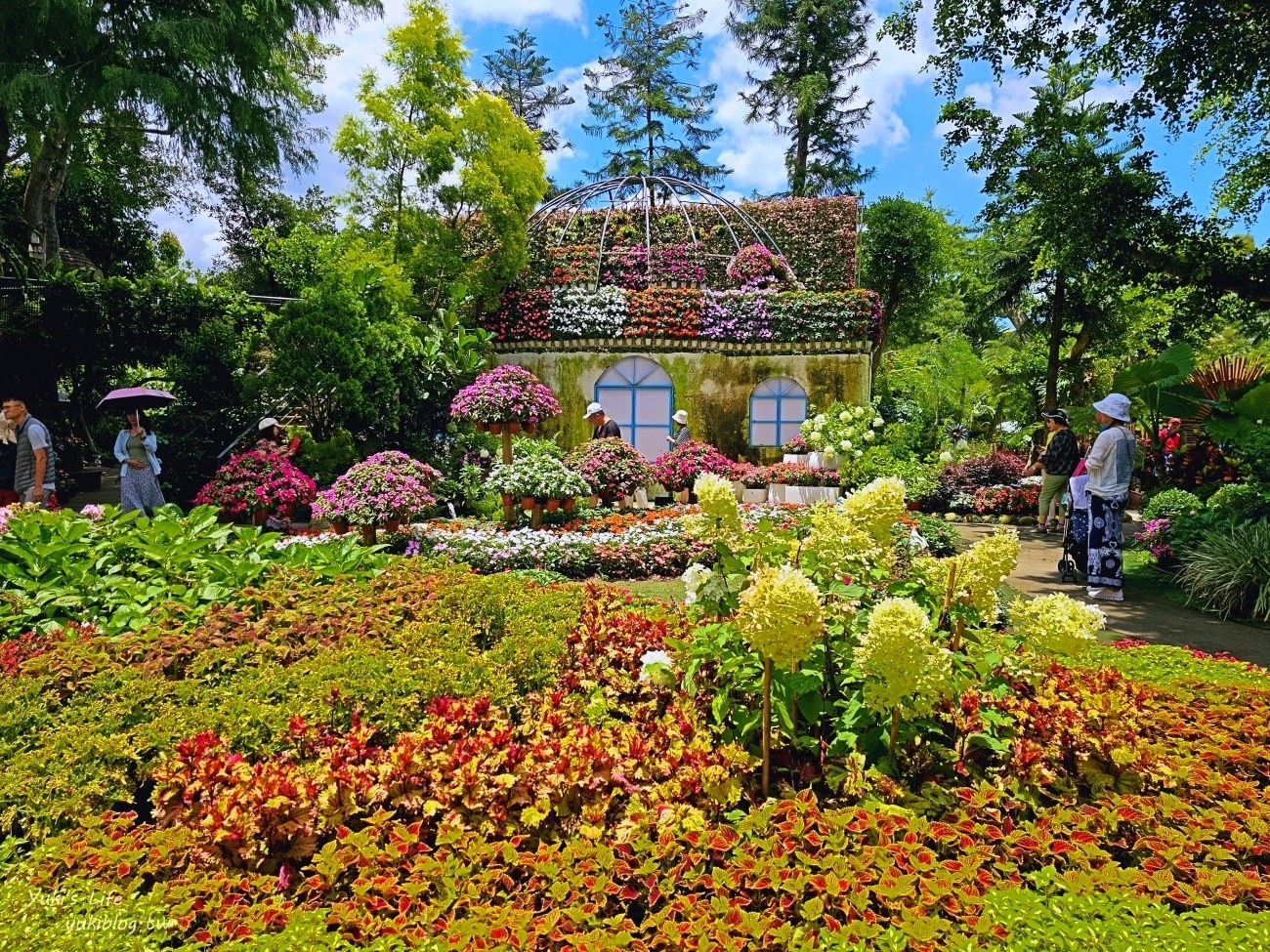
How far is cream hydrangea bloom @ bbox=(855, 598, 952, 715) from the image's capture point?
6.77 feet

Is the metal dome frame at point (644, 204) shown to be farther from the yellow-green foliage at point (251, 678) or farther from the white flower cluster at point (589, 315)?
the yellow-green foliage at point (251, 678)

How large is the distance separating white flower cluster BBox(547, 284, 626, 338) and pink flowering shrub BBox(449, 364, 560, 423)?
548cm

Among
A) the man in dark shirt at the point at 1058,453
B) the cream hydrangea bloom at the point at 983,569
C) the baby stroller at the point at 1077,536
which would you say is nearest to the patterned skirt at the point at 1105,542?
the baby stroller at the point at 1077,536

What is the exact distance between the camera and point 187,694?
3059 millimetres

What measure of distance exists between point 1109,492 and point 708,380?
30.0ft

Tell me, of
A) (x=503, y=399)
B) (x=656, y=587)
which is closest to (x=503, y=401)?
(x=503, y=399)

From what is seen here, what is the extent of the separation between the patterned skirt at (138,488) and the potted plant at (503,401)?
349 centimetres

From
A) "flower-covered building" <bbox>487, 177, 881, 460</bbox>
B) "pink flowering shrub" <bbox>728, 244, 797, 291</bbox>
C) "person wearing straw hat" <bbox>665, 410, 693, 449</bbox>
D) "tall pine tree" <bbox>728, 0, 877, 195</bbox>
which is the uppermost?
"tall pine tree" <bbox>728, 0, 877, 195</bbox>

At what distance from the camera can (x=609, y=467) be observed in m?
9.49

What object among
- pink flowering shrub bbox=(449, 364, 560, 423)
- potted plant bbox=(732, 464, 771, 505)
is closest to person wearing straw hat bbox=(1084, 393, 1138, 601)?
potted plant bbox=(732, 464, 771, 505)

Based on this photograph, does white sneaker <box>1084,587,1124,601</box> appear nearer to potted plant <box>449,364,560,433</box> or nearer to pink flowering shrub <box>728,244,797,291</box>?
potted plant <box>449,364,560,433</box>

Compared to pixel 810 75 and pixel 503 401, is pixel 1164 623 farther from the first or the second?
pixel 810 75

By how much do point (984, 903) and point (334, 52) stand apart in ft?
76.4

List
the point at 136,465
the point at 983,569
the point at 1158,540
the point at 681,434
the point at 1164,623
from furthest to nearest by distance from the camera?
the point at 681,434 → the point at 136,465 → the point at 1158,540 → the point at 1164,623 → the point at 983,569
